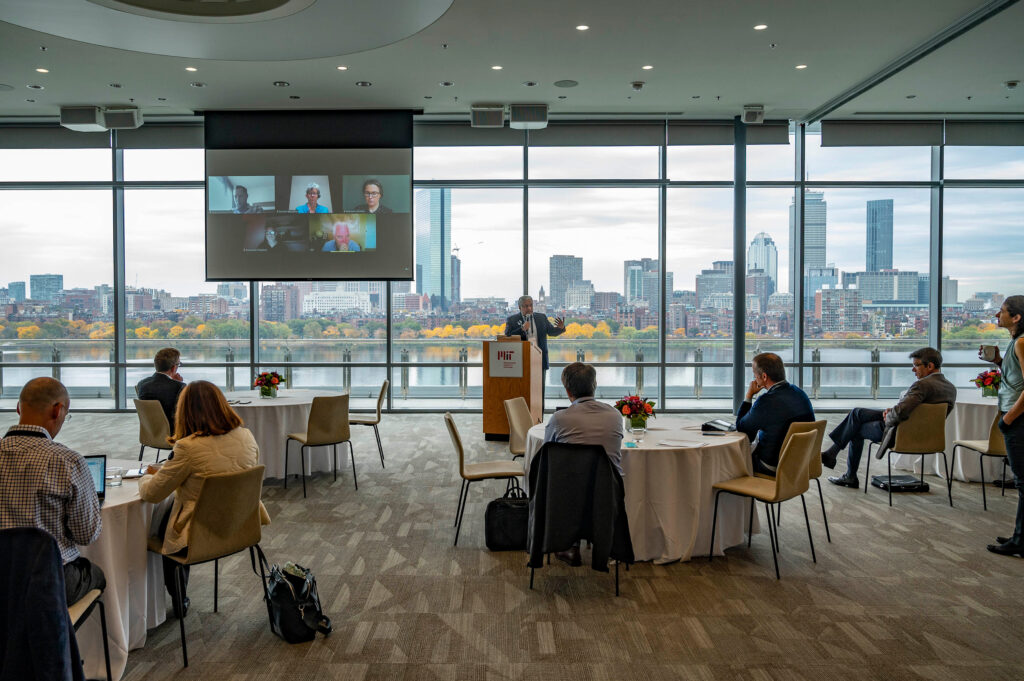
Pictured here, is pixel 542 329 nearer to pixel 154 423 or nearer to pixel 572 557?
pixel 154 423

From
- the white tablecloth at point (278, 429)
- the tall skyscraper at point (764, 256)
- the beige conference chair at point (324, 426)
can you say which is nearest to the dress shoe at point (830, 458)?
the tall skyscraper at point (764, 256)

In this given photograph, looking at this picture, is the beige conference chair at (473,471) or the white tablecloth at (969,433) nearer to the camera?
the beige conference chair at (473,471)

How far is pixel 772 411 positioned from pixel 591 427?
151cm

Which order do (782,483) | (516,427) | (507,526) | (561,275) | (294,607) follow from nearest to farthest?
(294,607) < (782,483) < (507,526) < (516,427) < (561,275)

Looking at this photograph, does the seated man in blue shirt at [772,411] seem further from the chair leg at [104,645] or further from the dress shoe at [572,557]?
the chair leg at [104,645]

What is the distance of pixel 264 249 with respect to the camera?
9.93 meters

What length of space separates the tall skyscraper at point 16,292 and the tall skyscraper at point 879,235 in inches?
525

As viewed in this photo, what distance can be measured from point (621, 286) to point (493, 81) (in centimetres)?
376

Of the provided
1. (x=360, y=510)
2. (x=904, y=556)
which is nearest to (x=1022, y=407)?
(x=904, y=556)

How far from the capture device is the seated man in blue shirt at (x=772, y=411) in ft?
15.3

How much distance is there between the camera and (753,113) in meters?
9.63

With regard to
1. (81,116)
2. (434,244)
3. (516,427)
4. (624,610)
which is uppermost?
(81,116)

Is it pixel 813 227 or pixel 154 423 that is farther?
pixel 813 227

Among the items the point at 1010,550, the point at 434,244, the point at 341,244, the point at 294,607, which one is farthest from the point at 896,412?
the point at 341,244
